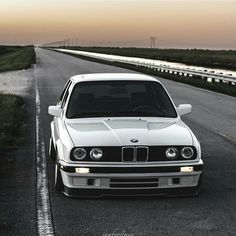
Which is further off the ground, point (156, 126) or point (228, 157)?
point (156, 126)

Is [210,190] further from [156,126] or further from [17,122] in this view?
[17,122]

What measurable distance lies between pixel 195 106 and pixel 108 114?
11150 millimetres

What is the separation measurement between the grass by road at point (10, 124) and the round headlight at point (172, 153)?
4319mm

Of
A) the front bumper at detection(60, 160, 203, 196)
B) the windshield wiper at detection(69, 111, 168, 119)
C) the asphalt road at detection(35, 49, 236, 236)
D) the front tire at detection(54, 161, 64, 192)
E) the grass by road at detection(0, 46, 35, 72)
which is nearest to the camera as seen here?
the asphalt road at detection(35, 49, 236, 236)

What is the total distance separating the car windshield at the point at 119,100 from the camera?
6.95 m

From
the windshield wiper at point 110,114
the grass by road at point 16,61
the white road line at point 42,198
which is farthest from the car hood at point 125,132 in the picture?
the grass by road at point 16,61

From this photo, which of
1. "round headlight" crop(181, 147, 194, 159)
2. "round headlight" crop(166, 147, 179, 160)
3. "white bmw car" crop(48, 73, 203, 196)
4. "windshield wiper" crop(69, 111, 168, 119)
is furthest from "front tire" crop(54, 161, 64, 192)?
"round headlight" crop(181, 147, 194, 159)

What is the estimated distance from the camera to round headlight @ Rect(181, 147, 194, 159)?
591 centimetres

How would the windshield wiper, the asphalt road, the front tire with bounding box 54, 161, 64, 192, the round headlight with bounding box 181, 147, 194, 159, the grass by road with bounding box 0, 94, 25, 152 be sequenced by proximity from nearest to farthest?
the asphalt road → the round headlight with bounding box 181, 147, 194, 159 → the front tire with bounding box 54, 161, 64, 192 → the windshield wiper → the grass by road with bounding box 0, 94, 25, 152

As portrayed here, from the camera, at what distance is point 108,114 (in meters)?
6.87

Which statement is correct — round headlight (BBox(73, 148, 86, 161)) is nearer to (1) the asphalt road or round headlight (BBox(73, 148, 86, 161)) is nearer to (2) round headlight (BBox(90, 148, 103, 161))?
(2) round headlight (BBox(90, 148, 103, 161))

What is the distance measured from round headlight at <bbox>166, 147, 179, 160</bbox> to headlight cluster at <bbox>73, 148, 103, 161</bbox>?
767 mm

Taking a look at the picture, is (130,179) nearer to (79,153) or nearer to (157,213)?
(157,213)

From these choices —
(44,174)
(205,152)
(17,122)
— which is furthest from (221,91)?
(44,174)
